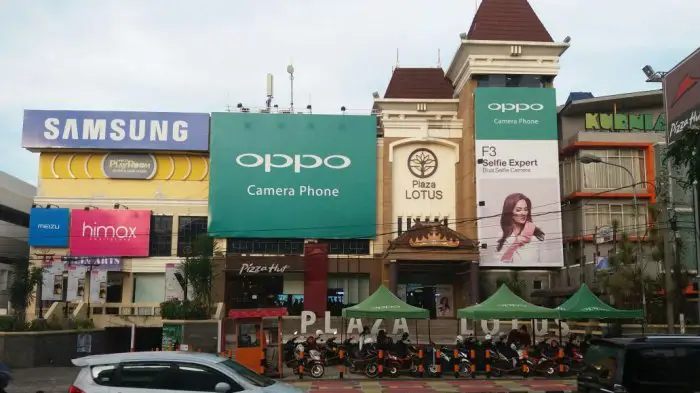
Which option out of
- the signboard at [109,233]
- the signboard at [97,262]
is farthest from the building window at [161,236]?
the signboard at [97,262]

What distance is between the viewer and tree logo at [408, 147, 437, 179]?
156 ft

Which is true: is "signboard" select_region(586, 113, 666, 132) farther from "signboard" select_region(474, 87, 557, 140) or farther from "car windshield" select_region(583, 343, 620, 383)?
"car windshield" select_region(583, 343, 620, 383)

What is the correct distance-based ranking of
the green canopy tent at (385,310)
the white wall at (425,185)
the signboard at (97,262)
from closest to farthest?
the green canopy tent at (385,310)
the signboard at (97,262)
the white wall at (425,185)

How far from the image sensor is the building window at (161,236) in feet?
154

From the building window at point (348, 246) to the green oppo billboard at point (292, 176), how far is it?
52cm

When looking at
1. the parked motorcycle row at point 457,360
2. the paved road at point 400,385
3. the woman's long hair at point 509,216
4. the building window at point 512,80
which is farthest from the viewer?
the building window at point 512,80

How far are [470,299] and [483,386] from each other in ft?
73.2

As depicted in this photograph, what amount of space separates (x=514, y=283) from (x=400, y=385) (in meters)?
23.1

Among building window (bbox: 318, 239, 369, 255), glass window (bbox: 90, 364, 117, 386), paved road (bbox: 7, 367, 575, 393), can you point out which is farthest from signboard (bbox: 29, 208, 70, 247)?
glass window (bbox: 90, 364, 117, 386)

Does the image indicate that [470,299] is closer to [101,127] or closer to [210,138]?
[210,138]

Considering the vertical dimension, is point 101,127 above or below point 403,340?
above

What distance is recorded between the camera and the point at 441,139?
4753cm

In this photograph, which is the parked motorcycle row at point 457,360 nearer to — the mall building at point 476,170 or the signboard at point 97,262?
the mall building at point 476,170

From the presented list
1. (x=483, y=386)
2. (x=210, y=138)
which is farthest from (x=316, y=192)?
(x=483, y=386)
